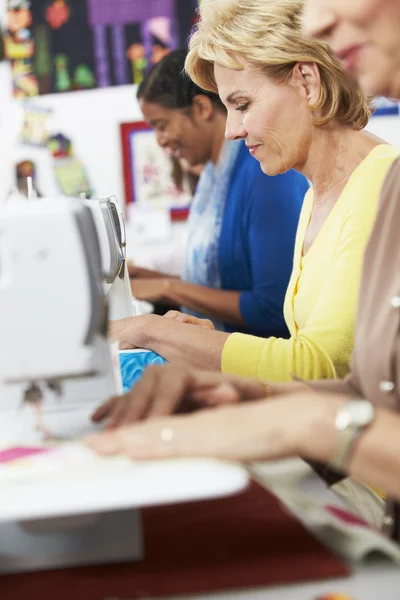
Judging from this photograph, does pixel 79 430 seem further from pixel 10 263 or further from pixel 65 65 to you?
pixel 65 65

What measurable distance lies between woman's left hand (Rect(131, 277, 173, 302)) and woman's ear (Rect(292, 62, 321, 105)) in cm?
99

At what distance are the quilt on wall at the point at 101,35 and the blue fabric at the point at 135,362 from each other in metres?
2.57

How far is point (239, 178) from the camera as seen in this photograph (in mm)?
2619

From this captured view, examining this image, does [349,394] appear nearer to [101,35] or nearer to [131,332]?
[131,332]

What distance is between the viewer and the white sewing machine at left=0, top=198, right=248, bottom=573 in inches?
35.5

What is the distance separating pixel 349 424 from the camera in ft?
2.93

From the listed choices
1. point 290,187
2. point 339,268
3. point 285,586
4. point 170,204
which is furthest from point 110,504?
point 170,204

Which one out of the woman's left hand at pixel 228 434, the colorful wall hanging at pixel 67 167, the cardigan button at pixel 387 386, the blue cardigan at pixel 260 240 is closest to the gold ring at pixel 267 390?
the cardigan button at pixel 387 386

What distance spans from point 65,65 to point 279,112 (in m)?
2.47

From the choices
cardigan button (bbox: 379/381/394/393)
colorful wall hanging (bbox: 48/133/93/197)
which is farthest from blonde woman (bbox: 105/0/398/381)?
colorful wall hanging (bbox: 48/133/93/197)

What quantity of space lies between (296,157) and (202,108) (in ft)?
3.33

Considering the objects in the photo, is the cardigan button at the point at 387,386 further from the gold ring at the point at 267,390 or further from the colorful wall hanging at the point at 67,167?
the colorful wall hanging at the point at 67,167

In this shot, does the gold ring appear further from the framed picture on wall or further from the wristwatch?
the framed picture on wall

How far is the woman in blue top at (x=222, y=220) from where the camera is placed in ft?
7.84
